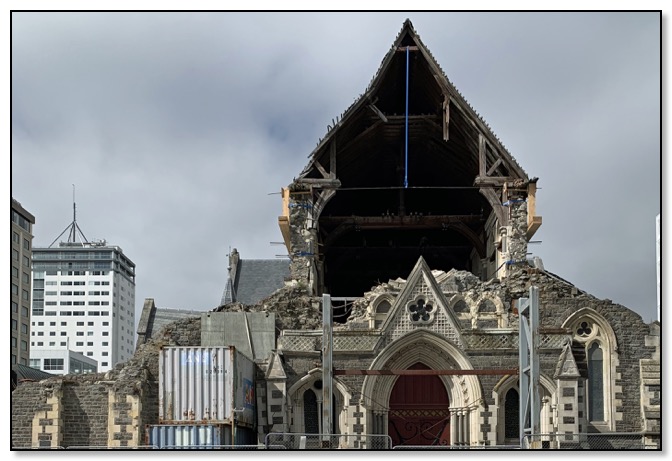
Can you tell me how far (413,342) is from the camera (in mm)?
32062

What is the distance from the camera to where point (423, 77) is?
38.4 meters

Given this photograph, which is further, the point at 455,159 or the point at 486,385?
the point at 455,159

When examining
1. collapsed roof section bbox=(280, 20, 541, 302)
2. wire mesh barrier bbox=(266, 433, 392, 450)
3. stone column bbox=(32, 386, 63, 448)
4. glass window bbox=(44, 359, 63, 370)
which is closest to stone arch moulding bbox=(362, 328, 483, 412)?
wire mesh barrier bbox=(266, 433, 392, 450)

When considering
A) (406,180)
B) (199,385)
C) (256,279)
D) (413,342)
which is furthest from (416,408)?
(256,279)

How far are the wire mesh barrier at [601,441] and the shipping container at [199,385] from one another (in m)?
8.21

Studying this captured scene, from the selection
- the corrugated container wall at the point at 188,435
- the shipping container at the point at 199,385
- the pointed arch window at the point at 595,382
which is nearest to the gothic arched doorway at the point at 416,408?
the pointed arch window at the point at 595,382

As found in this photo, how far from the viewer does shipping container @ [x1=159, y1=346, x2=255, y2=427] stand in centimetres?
2888

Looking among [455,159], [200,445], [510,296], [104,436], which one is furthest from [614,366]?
[104,436]

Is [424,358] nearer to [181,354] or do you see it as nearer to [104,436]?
[181,354]

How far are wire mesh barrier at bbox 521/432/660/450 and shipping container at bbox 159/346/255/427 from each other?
821 cm

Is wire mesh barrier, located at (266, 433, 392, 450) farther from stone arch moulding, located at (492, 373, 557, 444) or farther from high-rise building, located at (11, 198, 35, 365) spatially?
high-rise building, located at (11, 198, 35, 365)

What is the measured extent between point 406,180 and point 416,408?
910cm

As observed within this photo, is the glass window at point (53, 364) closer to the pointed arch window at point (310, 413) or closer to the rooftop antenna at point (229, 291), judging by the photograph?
the rooftop antenna at point (229, 291)

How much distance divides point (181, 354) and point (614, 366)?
1339 centimetres
